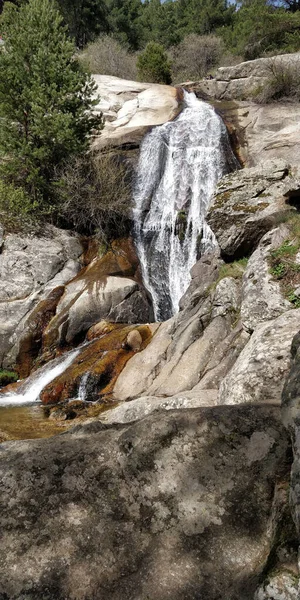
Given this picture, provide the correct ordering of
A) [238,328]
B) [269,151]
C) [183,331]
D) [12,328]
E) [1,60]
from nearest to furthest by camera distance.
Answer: [238,328] → [183,331] → [12,328] → [1,60] → [269,151]

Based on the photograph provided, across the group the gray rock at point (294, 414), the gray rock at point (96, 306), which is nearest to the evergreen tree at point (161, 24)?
the gray rock at point (96, 306)

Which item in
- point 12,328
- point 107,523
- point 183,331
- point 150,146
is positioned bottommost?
point 183,331

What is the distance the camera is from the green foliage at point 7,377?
12969 mm

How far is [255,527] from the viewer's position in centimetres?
220

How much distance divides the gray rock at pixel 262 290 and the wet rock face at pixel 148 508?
4705 mm

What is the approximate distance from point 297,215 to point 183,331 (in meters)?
3.71

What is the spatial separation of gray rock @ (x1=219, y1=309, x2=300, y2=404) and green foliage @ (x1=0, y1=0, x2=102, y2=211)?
13.5 meters

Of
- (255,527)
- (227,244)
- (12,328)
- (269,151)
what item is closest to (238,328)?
(227,244)

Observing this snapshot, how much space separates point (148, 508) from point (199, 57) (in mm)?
41283

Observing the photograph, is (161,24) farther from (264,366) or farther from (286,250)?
(264,366)

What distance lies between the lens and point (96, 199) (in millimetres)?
17406

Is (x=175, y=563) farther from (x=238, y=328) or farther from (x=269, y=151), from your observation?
(x=269, y=151)

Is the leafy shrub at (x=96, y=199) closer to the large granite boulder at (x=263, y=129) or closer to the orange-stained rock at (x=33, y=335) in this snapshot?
the orange-stained rock at (x=33, y=335)

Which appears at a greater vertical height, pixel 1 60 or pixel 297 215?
pixel 1 60
